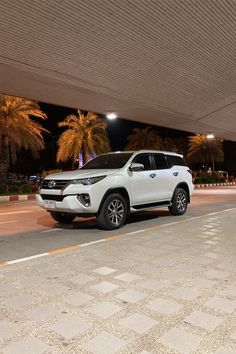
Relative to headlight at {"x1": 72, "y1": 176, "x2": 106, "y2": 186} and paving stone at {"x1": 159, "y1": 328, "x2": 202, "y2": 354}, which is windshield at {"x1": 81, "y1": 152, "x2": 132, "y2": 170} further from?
paving stone at {"x1": 159, "y1": 328, "x2": 202, "y2": 354}

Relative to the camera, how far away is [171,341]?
310cm

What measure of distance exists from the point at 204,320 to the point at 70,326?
1.25 meters

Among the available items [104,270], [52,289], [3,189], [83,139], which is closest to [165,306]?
[52,289]

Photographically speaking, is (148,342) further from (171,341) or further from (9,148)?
(9,148)

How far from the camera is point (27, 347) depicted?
3.01m

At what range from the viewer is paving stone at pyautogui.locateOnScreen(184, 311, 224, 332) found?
3394 mm

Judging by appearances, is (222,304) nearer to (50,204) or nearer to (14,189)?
(50,204)

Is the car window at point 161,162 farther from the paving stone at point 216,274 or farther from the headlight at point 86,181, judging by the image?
the paving stone at point 216,274

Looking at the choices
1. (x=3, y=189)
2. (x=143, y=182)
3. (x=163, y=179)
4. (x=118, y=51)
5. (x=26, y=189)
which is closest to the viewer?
(x=143, y=182)

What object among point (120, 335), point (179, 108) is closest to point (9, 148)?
point (179, 108)

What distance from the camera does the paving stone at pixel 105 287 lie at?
437 cm

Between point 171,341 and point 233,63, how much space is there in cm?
1079

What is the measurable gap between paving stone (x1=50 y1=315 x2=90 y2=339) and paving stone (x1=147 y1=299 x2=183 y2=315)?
766 millimetres

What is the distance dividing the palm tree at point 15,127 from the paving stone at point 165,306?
18569 mm
